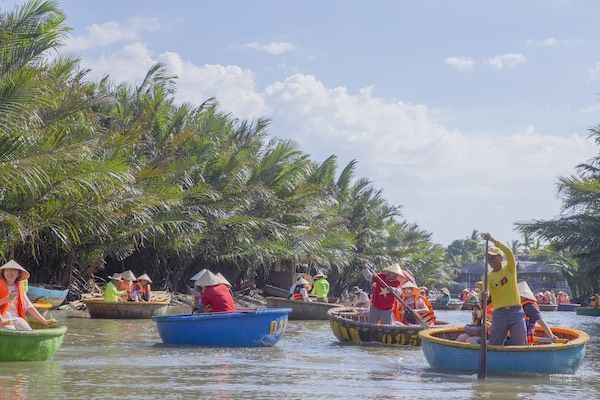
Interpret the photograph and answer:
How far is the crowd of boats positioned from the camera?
512 inches

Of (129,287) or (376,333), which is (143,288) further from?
(376,333)

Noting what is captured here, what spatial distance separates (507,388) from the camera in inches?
471

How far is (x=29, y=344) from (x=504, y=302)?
6594mm

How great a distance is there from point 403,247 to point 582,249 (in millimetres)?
27547

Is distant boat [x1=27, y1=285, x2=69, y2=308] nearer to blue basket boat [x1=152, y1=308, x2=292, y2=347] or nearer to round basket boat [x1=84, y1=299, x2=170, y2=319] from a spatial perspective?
round basket boat [x1=84, y1=299, x2=170, y2=319]

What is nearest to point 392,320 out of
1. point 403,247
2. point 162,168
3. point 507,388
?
point 507,388

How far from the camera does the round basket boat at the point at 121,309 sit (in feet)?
80.4

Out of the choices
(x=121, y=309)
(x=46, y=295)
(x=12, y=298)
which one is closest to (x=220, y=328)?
(x=12, y=298)

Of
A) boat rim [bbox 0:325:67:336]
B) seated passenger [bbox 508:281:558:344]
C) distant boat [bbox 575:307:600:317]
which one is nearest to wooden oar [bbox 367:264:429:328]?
seated passenger [bbox 508:281:558:344]

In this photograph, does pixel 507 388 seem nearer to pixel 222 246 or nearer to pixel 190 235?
pixel 190 235

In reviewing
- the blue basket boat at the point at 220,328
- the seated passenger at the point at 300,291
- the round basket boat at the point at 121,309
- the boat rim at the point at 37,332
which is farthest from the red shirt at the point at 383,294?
the seated passenger at the point at 300,291

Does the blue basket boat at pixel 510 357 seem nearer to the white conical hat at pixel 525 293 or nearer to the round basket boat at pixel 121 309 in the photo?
the white conical hat at pixel 525 293

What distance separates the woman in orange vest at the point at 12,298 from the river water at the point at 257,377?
59 cm

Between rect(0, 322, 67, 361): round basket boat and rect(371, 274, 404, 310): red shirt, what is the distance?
6311 millimetres
